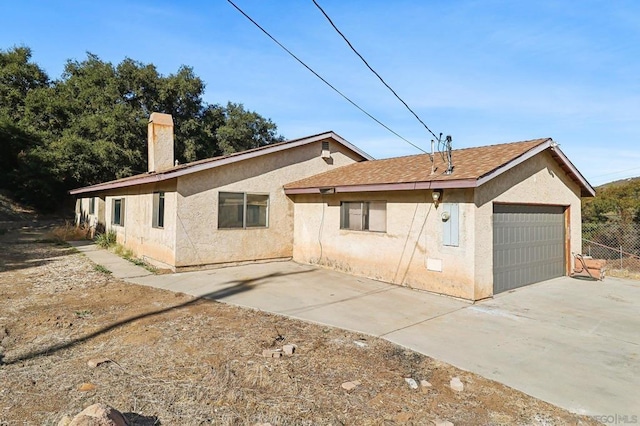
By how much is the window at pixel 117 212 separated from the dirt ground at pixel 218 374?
8.58m

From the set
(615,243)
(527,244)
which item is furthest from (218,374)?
(615,243)

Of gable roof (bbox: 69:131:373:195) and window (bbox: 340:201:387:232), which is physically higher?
gable roof (bbox: 69:131:373:195)

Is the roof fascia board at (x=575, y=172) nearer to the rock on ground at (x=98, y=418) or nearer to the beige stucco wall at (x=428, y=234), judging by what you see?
the beige stucco wall at (x=428, y=234)

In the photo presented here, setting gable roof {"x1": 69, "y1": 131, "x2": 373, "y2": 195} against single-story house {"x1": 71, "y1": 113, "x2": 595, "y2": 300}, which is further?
gable roof {"x1": 69, "y1": 131, "x2": 373, "y2": 195}

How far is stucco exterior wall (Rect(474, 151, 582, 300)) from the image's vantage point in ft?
25.4

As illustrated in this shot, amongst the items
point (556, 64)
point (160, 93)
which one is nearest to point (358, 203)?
point (556, 64)

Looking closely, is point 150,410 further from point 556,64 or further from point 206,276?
point 556,64

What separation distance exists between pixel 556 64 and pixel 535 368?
32.0ft

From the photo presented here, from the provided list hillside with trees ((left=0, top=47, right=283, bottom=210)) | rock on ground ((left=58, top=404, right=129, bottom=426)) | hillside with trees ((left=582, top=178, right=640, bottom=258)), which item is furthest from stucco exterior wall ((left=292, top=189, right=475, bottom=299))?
hillside with trees ((left=0, top=47, right=283, bottom=210))

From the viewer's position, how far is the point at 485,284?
7816 millimetres

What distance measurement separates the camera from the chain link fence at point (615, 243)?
12.8m

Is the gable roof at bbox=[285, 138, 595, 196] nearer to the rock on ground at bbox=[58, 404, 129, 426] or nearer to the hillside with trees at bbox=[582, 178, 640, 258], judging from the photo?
the hillside with trees at bbox=[582, 178, 640, 258]

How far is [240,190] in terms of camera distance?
11.0 meters

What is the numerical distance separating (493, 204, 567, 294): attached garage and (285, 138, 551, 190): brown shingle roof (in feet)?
3.82
